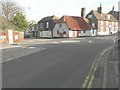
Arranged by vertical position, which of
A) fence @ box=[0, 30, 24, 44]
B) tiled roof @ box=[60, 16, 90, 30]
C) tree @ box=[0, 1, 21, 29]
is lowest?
fence @ box=[0, 30, 24, 44]

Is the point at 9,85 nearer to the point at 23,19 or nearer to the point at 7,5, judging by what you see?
the point at 23,19

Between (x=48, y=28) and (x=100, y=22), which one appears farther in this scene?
(x=100, y=22)

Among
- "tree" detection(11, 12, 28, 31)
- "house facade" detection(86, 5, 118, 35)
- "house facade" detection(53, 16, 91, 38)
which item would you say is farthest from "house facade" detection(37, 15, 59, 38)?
"house facade" detection(86, 5, 118, 35)

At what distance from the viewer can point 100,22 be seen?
9294 centimetres

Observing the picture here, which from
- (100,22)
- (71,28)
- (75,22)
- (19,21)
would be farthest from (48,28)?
(100,22)

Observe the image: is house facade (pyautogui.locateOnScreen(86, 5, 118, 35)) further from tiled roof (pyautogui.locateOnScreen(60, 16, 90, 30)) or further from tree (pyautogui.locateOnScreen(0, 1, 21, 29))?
tree (pyautogui.locateOnScreen(0, 1, 21, 29))

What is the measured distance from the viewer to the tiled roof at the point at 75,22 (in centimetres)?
8123

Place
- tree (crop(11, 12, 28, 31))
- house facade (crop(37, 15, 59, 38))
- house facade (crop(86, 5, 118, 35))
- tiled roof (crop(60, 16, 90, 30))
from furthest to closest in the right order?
1. house facade (crop(86, 5, 118, 35))
2. house facade (crop(37, 15, 59, 38))
3. tiled roof (crop(60, 16, 90, 30))
4. tree (crop(11, 12, 28, 31))

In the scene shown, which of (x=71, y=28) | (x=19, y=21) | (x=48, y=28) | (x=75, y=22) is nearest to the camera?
(x=19, y=21)

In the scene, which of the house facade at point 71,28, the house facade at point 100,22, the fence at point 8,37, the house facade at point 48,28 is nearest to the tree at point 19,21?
the house facade at point 48,28

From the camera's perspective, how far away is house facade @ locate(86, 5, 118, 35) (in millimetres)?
91438

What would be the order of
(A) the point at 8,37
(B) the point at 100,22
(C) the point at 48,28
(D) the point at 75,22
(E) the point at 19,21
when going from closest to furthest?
(A) the point at 8,37 → (E) the point at 19,21 → (D) the point at 75,22 → (C) the point at 48,28 → (B) the point at 100,22

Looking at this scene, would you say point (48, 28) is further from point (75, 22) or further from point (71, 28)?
point (71, 28)

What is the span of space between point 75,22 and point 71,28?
5.86 meters
